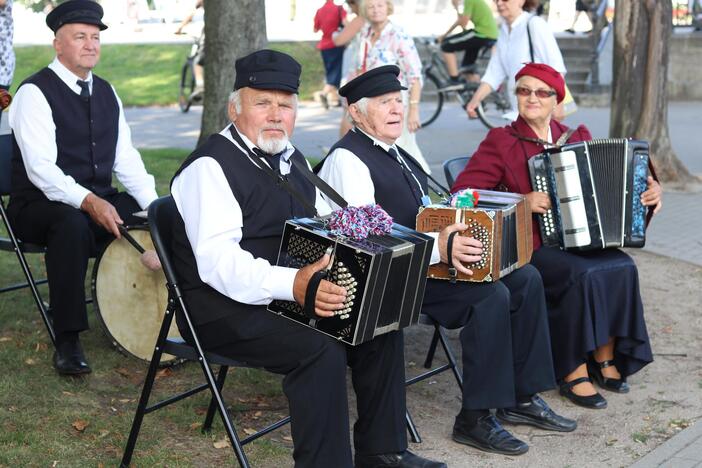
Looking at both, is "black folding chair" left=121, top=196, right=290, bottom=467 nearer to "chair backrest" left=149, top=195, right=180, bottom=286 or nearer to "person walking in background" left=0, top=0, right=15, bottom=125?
"chair backrest" left=149, top=195, right=180, bottom=286

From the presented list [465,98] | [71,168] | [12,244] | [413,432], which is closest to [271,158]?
[413,432]

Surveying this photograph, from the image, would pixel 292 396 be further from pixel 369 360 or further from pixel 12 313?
pixel 12 313

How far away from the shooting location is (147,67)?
22.1 meters

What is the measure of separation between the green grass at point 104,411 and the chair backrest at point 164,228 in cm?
83

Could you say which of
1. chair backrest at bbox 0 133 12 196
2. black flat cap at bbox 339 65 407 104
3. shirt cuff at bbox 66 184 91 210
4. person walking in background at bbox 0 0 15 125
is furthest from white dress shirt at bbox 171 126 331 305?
person walking in background at bbox 0 0 15 125

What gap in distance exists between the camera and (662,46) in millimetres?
10398

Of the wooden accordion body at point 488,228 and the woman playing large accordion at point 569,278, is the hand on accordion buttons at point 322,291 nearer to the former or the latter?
the wooden accordion body at point 488,228

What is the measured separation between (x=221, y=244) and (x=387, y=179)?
1117 mm

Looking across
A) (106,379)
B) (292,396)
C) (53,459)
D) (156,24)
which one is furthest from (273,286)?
(156,24)

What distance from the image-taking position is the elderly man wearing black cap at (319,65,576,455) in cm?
463

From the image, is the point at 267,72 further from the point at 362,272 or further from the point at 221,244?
the point at 362,272

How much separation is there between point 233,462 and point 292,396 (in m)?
0.76

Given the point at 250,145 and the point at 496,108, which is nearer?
the point at 250,145

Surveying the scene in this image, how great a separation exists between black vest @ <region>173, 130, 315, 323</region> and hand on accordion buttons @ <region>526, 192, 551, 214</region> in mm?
1457
